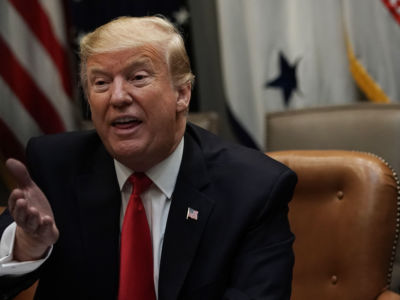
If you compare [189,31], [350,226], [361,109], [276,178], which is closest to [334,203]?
[350,226]

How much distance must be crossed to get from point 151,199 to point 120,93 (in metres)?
0.36

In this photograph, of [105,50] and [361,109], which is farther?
[361,109]

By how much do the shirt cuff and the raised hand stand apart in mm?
15

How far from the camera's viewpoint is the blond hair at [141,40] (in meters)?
1.63

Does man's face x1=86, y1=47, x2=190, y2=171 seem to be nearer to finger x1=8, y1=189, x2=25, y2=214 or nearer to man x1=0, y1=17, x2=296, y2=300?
man x1=0, y1=17, x2=296, y2=300

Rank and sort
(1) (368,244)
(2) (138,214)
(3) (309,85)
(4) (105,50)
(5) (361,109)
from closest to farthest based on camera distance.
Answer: (4) (105,50), (2) (138,214), (1) (368,244), (5) (361,109), (3) (309,85)

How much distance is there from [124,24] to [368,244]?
114 cm

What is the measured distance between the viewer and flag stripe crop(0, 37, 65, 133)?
123 inches

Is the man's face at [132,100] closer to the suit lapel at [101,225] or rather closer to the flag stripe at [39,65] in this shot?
the suit lapel at [101,225]

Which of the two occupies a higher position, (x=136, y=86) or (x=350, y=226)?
(x=136, y=86)

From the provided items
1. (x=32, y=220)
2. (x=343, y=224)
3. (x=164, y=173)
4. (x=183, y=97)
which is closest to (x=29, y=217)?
(x=32, y=220)

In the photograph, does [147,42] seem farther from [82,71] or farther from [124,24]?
[82,71]

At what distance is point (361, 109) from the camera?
2908 millimetres

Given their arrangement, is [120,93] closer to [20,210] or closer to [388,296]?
[20,210]
